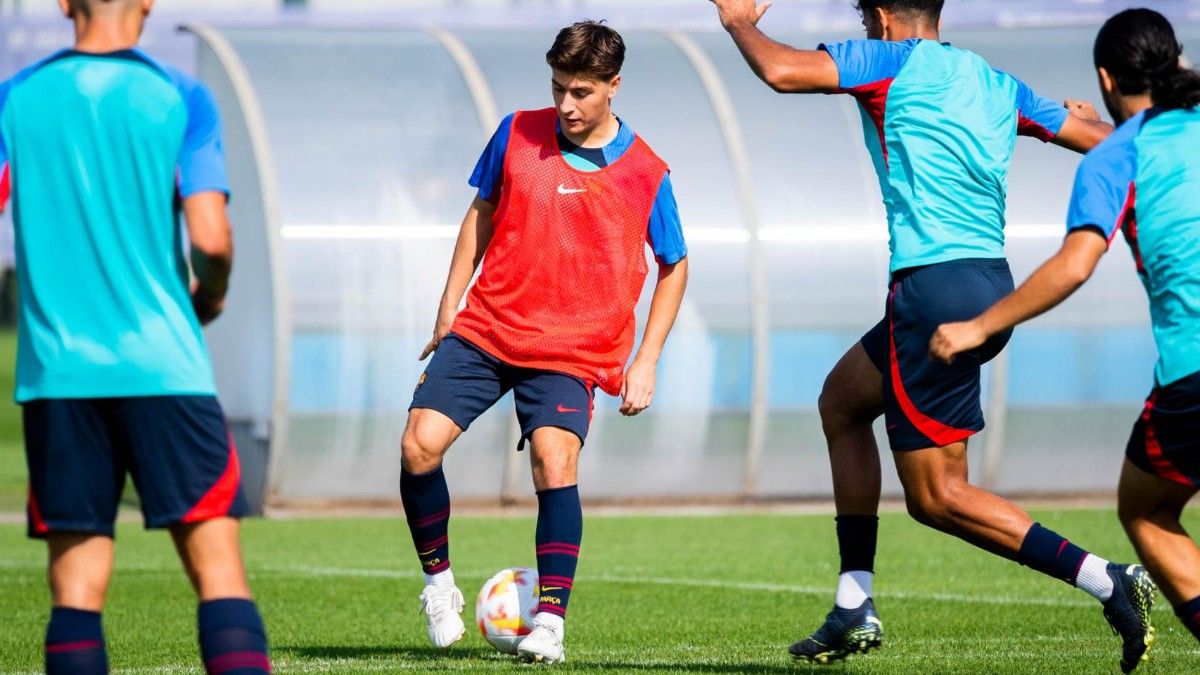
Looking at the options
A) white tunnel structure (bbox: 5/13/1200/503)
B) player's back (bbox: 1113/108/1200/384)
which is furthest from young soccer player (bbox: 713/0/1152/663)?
white tunnel structure (bbox: 5/13/1200/503)

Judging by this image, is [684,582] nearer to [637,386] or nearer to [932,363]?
[637,386]

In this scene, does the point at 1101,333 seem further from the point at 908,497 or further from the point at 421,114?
the point at 908,497

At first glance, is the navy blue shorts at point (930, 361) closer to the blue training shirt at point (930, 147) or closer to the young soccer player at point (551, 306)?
the blue training shirt at point (930, 147)

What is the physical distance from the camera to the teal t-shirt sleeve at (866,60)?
19.2 ft

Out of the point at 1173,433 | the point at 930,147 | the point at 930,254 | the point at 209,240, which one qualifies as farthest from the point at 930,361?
the point at 209,240

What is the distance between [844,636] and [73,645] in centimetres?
281

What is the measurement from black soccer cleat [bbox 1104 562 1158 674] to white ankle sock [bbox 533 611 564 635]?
6.22ft

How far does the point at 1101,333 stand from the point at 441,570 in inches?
387

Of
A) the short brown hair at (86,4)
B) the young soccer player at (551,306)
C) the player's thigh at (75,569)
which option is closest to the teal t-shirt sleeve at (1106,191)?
the young soccer player at (551,306)

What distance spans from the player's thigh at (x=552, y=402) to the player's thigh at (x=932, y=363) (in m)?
1.27

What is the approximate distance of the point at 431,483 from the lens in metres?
6.74

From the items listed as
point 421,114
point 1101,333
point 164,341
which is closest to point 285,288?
point 421,114

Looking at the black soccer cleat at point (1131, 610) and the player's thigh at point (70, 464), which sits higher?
the player's thigh at point (70, 464)

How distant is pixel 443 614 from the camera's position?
667 centimetres
